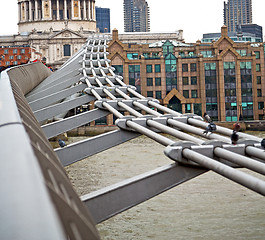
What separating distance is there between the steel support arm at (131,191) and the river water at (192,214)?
6.62m

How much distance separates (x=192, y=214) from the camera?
1312cm

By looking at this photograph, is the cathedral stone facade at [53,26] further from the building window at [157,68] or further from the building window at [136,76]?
the building window at [157,68]

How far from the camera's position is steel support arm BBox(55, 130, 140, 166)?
6.43 m

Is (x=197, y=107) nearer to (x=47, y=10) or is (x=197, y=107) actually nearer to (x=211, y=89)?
(x=211, y=89)

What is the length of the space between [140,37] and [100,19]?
11661cm

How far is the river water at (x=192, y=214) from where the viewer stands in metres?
11.0

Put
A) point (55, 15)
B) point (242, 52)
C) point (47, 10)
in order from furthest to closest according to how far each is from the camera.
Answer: point (55, 15), point (47, 10), point (242, 52)

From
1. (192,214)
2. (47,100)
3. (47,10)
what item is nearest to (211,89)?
(192,214)

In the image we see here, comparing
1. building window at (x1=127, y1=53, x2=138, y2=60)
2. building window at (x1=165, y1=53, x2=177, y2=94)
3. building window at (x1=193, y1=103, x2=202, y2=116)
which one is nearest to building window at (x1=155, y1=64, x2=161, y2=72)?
building window at (x1=165, y1=53, x2=177, y2=94)

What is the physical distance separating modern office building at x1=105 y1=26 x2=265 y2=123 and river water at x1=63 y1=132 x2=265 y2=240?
2469 cm

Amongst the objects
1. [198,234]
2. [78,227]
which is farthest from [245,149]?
[198,234]

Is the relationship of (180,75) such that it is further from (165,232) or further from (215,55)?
(165,232)

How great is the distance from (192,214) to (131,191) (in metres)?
9.33

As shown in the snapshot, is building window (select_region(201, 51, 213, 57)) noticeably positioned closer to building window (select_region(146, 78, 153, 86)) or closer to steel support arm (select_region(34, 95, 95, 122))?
building window (select_region(146, 78, 153, 86))
